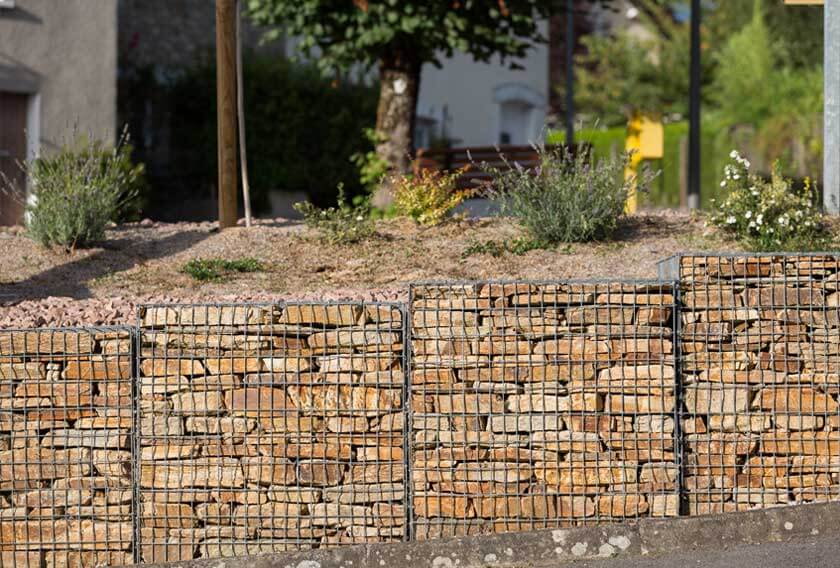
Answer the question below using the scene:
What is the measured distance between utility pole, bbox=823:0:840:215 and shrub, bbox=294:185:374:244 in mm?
3545

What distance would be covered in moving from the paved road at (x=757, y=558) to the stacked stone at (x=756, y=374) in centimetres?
45

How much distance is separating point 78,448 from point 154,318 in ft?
2.61

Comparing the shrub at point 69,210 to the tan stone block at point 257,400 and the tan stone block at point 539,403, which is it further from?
the tan stone block at point 539,403

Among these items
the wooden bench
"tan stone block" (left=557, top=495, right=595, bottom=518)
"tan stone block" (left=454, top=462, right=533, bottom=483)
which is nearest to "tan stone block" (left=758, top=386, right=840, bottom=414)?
"tan stone block" (left=557, top=495, right=595, bottom=518)

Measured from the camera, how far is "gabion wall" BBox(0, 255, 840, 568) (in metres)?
7.46

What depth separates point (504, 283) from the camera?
7.43 m

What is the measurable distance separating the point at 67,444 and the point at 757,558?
11.6 ft

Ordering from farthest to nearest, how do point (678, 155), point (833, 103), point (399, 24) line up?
1. point (678, 155)
2. point (399, 24)
3. point (833, 103)

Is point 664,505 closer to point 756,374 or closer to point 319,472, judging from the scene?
point 756,374

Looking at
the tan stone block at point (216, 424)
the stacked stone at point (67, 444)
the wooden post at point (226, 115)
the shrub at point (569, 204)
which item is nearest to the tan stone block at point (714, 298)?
the tan stone block at point (216, 424)

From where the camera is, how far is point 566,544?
7.20 metres

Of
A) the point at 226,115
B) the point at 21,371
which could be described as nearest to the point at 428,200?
the point at 226,115

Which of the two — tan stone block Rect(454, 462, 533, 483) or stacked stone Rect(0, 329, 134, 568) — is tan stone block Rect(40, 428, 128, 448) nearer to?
stacked stone Rect(0, 329, 134, 568)

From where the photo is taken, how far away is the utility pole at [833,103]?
11133 mm
